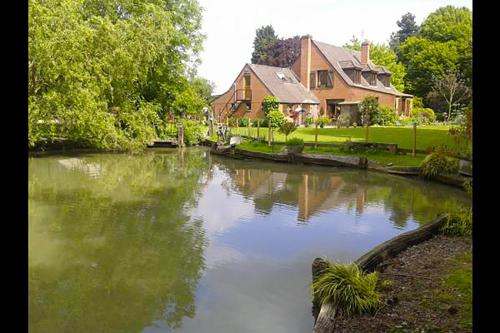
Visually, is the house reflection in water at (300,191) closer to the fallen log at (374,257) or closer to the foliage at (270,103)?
the fallen log at (374,257)

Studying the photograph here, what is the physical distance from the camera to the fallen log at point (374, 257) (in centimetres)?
413

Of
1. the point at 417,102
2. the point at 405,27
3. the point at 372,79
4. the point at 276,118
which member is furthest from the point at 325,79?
Answer: the point at 405,27

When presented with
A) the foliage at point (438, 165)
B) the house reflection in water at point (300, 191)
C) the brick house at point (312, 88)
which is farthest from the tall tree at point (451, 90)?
the house reflection in water at point (300, 191)

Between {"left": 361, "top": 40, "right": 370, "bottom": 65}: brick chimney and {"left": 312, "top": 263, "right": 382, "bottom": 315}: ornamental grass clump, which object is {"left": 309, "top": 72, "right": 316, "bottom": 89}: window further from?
{"left": 312, "top": 263, "right": 382, "bottom": 315}: ornamental grass clump

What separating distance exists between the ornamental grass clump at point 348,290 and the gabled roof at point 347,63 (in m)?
33.2

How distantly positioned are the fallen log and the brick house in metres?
27.9

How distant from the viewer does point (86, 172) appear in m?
16.0

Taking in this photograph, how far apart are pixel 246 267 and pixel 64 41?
44.2ft

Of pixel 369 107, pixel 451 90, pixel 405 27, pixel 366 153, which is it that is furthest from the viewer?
pixel 405 27

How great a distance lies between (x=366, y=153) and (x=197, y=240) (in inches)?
463

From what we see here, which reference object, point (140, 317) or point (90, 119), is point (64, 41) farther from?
point (140, 317)

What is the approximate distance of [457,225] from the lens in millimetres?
7238

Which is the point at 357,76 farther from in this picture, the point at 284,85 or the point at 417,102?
the point at 417,102

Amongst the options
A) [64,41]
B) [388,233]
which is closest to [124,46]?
[64,41]
